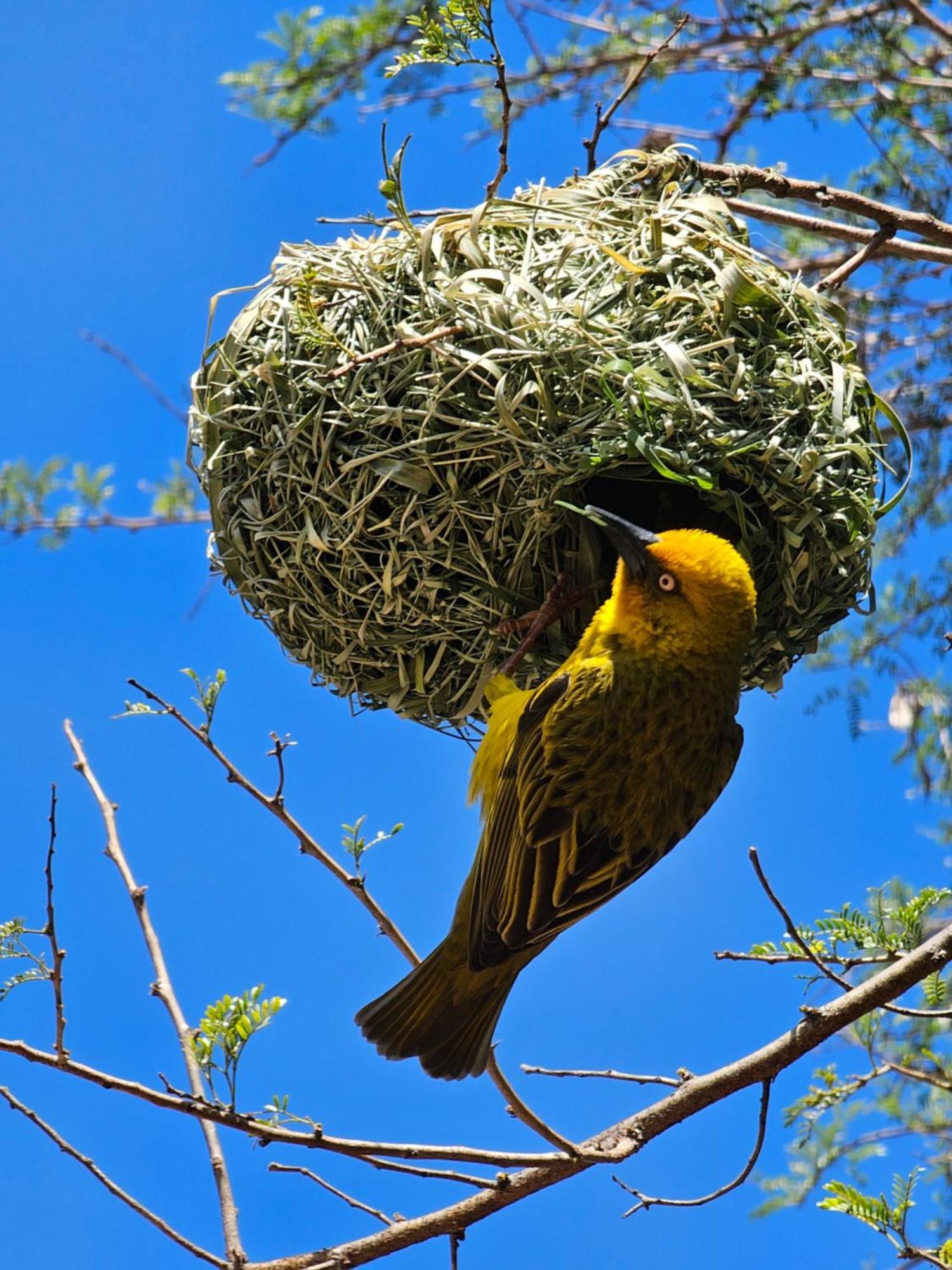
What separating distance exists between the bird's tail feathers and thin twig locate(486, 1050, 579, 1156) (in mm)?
154

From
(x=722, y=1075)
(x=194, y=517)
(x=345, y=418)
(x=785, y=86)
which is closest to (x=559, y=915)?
(x=722, y=1075)

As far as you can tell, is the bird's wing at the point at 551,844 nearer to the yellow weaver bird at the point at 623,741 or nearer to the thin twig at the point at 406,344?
the yellow weaver bird at the point at 623,741

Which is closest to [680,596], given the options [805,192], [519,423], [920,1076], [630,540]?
[630,540]

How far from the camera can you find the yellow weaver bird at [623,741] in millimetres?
2377

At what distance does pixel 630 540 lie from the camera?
235 cm

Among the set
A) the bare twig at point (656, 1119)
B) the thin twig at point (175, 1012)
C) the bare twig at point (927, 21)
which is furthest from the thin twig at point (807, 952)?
the bare twig at point (927, 21)

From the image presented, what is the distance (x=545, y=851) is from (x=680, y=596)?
478mm

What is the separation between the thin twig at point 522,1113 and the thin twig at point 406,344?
1.16 metres

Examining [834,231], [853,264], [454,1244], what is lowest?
[454,1244]

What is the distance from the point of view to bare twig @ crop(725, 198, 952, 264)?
291 cm

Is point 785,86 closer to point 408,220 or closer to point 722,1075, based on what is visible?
point 408,220

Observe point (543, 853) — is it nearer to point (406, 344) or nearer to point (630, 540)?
point (630, 540)

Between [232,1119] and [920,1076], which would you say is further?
[920,1076]

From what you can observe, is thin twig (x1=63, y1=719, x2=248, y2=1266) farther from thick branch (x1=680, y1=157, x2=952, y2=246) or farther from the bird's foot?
thick branch (x1=680, y1=157, x2=952, y2=246)
